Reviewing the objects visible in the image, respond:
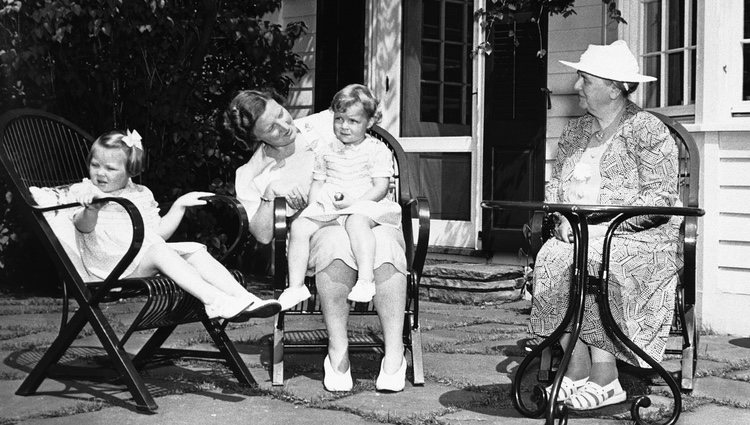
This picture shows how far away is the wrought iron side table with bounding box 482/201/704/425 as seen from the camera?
3.01 meters

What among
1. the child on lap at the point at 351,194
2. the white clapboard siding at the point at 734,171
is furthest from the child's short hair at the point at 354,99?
the white clapboard siding at the point at 734,171

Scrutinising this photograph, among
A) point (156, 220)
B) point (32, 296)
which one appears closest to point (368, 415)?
point (156, 220)

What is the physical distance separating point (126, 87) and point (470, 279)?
234 centimetres

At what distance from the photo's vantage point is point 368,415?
125 inches

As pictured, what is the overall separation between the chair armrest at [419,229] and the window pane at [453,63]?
132 inches

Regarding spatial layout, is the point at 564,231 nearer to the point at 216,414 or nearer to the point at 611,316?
the point at 611,316

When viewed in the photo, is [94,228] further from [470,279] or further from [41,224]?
[470,279]

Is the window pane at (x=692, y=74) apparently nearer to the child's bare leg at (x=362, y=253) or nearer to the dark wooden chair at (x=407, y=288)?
the dark wooden chair at (x=407, y=288)

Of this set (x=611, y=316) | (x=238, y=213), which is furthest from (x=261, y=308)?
(x=611, y=316)

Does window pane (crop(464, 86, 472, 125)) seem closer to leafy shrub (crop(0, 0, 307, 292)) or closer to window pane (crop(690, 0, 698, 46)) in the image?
leafy shrub (crop(0, 0, 307, 292))

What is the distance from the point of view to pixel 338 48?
293 inches

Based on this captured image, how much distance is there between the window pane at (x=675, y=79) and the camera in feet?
18.3

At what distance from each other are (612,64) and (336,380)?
1415 millimetres

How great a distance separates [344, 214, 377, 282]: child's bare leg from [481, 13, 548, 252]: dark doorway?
10.4 feet
